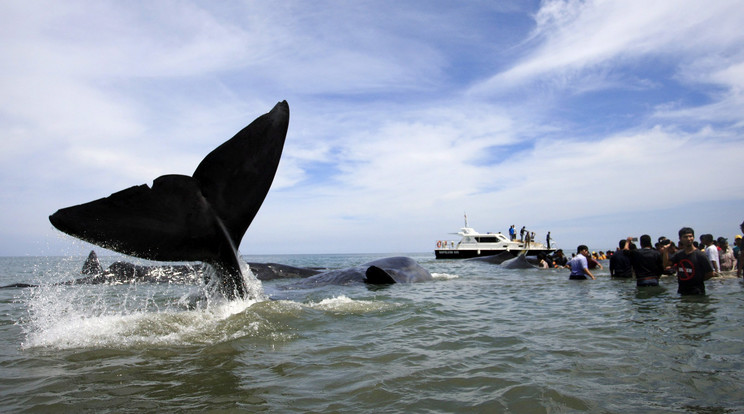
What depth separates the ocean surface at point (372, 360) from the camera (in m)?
3.22

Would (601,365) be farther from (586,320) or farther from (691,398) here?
(586,320)

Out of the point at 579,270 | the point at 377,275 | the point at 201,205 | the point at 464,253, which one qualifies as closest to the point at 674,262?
the point at 579,270

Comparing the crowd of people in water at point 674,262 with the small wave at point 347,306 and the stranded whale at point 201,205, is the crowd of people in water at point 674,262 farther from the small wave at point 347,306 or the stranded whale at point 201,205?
the stranded whale at point 201,205

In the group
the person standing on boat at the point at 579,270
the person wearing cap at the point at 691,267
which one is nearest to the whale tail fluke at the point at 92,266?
the person standing on boat at the point at 579,270

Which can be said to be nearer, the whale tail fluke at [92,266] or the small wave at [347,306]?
the small wave at [347,306]

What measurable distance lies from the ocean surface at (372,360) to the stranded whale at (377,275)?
404 centimetres

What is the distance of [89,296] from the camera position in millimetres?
10289

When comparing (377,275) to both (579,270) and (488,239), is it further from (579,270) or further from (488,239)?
(488,239)

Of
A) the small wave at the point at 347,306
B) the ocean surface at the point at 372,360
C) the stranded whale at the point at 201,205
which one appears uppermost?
the stranded whale at the point at 201,205

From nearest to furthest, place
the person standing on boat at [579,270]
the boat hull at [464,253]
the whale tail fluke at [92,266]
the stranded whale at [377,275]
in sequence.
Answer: the stranded whale at [377,275]
the person standing on boat at [579,270]
the whale tail fluke at [92,266]
the boat hull at [464,253]

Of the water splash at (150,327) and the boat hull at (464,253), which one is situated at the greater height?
the boat hull at (464,253)

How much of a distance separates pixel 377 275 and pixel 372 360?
24.1ft

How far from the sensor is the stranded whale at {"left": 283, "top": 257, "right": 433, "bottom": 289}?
38.2ft

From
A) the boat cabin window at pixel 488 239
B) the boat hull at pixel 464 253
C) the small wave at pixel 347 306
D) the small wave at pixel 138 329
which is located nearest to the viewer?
the small wave at pixel 138 329
